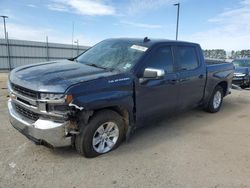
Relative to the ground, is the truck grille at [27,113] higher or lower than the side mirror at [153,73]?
lower

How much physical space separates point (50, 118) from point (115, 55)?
5.69 ft

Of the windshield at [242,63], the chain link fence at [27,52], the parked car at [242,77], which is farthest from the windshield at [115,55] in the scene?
the chain link fence at [27,52]

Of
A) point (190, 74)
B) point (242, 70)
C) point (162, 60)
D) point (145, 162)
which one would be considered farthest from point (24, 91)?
point (242, 70)

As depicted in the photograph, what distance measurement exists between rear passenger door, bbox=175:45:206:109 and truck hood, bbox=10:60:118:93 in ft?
5.52

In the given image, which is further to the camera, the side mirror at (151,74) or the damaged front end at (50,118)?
the side mirror at (151,74)

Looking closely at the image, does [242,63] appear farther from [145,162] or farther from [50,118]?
[50,118]

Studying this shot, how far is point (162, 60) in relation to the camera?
176 inches

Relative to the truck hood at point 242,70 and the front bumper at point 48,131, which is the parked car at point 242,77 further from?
the front bumper at point 48,131

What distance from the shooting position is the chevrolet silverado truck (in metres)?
3.23

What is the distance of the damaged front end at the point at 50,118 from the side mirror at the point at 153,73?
1252 mm

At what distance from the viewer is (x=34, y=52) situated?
2197 cm

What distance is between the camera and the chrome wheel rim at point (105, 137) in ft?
A: 12.1

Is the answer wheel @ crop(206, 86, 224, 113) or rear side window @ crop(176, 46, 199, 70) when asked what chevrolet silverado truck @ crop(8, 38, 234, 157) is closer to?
rear side window @ crop(176, 46, 199, 70)

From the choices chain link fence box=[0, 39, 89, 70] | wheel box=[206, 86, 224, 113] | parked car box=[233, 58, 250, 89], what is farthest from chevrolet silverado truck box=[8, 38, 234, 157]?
chain link fence box=[0, 39, 89, 70]
